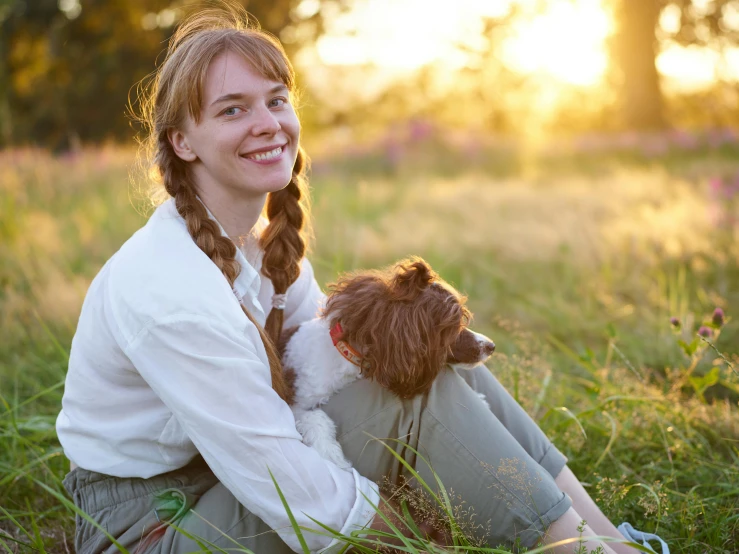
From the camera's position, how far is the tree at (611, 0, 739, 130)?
11516 millimetres

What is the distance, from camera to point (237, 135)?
2088 mm

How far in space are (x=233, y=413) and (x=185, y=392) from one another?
0.14m

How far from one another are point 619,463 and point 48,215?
568cm

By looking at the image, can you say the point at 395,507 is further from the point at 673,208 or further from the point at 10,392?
the point at 673,208

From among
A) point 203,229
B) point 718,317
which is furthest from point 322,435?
point 718,317

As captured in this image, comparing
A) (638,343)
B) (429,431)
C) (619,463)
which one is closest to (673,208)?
(638,343)

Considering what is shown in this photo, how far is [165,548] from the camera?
1.90 meters

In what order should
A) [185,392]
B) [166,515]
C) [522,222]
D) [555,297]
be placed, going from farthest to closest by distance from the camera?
[522,222] < [555,297] < [166,515] < [185,392]

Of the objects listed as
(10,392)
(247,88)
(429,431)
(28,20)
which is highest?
(28,20)

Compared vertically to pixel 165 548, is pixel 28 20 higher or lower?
higher

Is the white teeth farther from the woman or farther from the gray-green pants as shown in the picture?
the gray-green pants

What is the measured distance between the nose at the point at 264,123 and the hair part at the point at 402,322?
57 centimetres

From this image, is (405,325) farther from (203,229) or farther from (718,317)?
(718,317)

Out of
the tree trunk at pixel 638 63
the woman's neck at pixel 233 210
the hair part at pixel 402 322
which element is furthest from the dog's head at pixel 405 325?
the tree trunk at pixel 638 63
